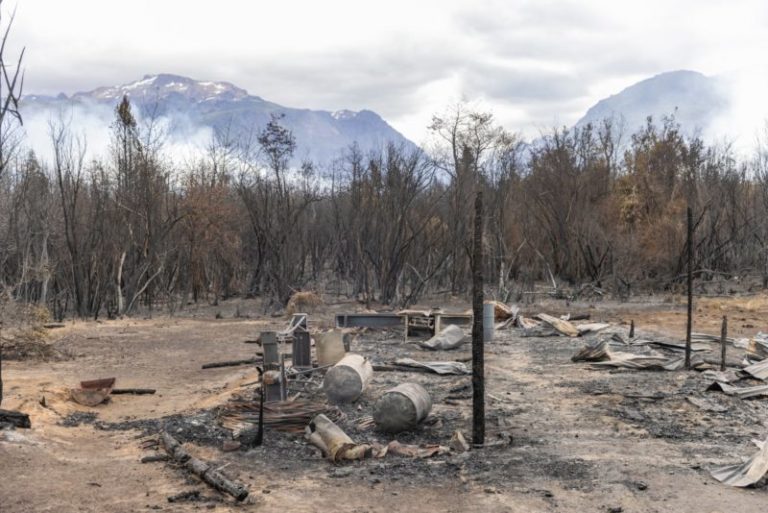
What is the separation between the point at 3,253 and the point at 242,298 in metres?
8.18

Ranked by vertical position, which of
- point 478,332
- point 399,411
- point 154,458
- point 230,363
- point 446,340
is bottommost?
point 154,458

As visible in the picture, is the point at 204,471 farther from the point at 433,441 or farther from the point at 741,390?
the point at 741,390

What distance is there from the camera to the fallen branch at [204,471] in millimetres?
5668

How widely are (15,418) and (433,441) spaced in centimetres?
465

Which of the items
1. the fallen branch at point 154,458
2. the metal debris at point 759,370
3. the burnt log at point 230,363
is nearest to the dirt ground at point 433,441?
the fallen branch at point 154,458

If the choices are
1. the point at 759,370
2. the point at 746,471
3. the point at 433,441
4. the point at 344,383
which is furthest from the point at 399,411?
the point at 759,370

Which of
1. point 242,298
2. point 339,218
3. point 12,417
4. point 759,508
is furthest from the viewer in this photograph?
point 339,218

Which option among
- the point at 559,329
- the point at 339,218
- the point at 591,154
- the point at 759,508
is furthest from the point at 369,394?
the point at 591,154

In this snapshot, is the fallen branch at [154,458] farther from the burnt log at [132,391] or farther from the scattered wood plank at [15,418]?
the burnt log at [132,391]

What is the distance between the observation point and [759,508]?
5.46 m

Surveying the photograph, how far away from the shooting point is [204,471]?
6.12m

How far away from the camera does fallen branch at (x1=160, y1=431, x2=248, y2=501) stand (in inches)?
223

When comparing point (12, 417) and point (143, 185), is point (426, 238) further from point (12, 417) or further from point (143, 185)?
point (12, 417)

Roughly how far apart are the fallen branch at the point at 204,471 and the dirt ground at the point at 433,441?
0.09 m
